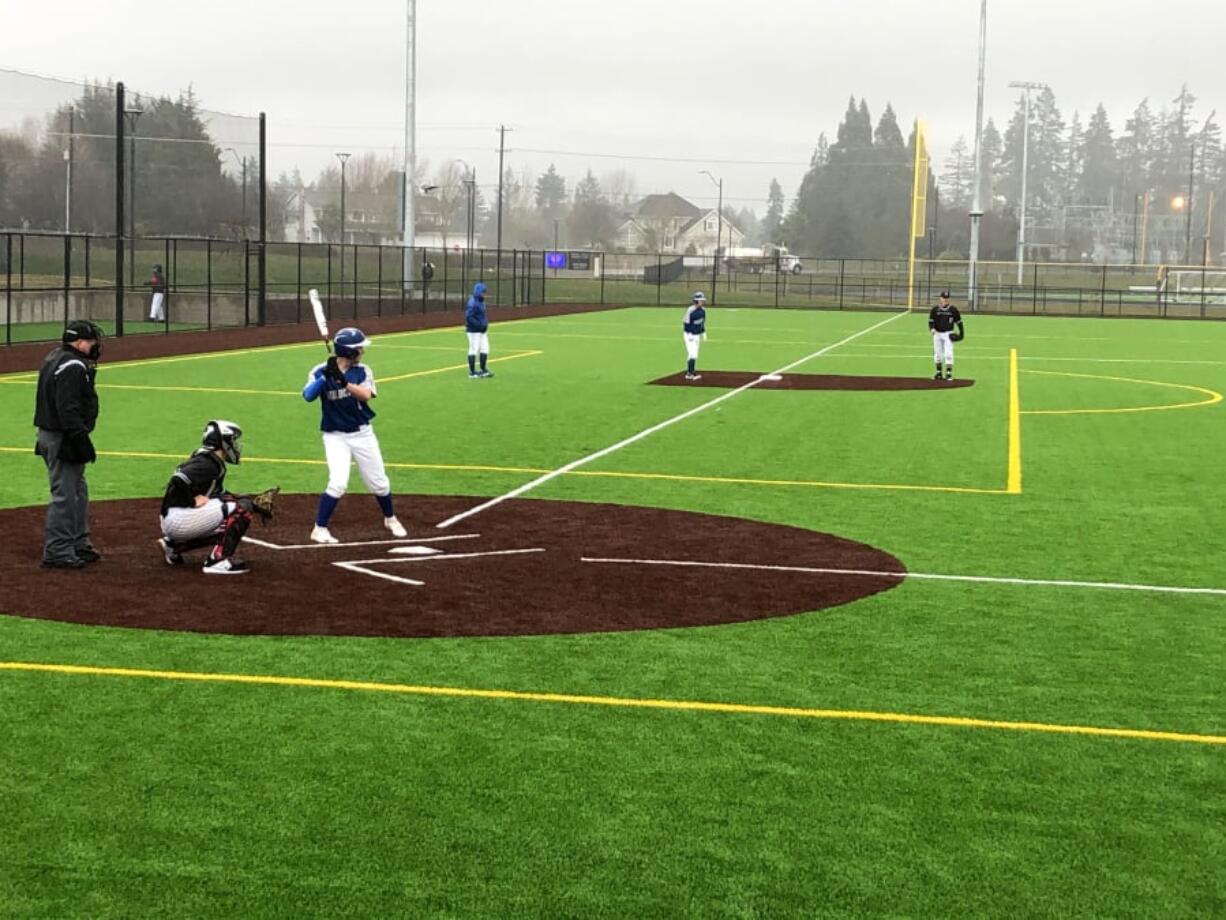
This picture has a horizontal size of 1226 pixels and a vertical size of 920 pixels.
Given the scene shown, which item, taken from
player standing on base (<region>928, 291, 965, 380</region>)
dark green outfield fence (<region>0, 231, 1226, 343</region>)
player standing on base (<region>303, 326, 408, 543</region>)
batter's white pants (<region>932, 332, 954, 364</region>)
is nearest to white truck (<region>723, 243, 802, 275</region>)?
dark green outfield fence (<region>0, 231, 1226, 343</region>)

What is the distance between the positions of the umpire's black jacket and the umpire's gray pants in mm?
120

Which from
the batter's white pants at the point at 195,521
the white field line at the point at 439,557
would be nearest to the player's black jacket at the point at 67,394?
the batter's white pants at the point at 195,521

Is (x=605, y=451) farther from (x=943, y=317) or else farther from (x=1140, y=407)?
(x=943, y=317)

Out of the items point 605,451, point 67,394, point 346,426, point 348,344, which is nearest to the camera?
point 67,394

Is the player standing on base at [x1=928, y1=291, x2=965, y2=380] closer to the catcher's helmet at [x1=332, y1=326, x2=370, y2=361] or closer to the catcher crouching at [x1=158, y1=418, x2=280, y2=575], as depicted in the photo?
the catcher's helmet at [x1=332, y1=326, x2=370, y2=361]

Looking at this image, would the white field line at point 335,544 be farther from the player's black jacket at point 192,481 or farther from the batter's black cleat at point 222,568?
the player's black jacket at point 192,481

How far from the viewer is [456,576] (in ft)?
38.7

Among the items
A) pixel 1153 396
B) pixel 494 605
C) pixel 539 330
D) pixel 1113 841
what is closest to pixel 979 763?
pixel 1113 841

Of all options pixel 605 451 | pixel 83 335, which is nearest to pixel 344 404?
pixel 83 335

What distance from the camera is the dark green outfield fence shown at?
43.2 metres

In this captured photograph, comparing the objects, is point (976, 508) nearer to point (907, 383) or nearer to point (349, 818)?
point (349, 818)

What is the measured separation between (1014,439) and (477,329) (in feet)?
39.9

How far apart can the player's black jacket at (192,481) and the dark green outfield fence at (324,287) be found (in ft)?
68.1

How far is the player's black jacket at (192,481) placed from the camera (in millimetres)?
11641
